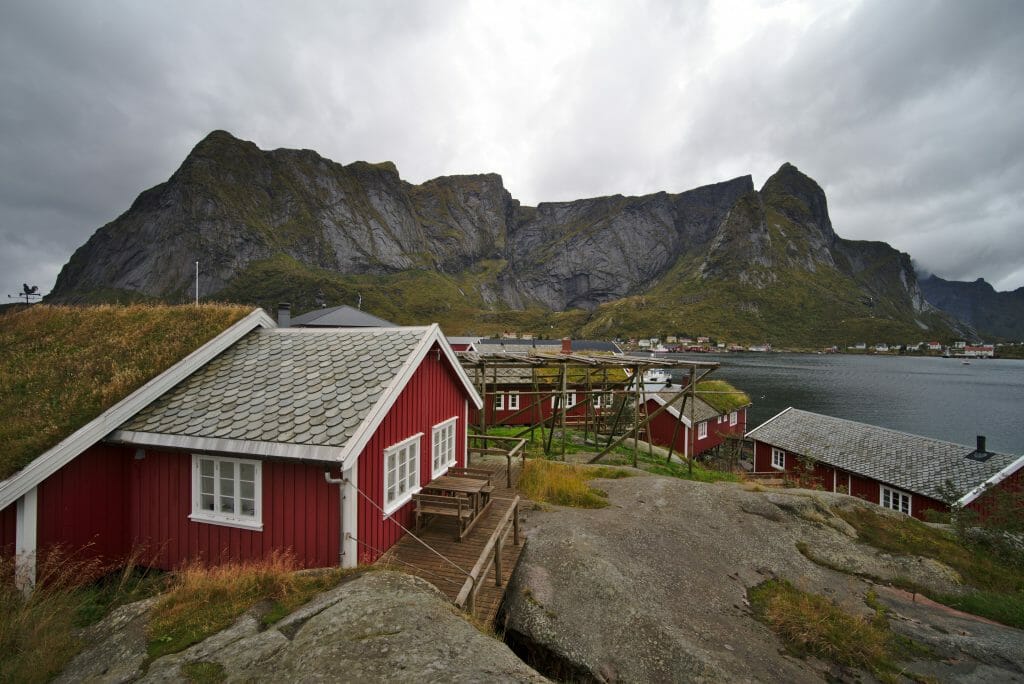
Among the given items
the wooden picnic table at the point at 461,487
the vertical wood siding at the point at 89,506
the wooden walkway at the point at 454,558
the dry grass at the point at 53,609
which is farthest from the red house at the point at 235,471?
the wooden picnic table at the point at 461,487

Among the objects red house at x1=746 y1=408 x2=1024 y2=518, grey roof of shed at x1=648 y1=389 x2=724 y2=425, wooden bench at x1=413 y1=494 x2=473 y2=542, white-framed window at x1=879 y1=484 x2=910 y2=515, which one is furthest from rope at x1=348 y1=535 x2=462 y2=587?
grey roof of shed at x1=648 y1=389 x2=724 y2=425

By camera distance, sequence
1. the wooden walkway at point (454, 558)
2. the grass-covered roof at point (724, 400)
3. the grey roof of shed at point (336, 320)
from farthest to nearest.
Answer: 1. the grass-covered roof at point (724, 400)
2. the grey roof of shed at point (336, 320)
3. the wooden walkway at point (454, 558)

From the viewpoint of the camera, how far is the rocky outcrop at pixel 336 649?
12.3 ft

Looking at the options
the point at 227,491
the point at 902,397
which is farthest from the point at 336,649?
the point at 902,397

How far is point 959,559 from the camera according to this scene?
437 inches

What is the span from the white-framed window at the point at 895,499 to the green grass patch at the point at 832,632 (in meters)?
17.4

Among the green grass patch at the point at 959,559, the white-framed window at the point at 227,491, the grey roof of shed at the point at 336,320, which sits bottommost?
the green grass patch at the point at 959,559

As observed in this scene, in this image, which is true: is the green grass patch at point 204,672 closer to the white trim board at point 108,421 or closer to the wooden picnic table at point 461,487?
the white trim board at point 108,421

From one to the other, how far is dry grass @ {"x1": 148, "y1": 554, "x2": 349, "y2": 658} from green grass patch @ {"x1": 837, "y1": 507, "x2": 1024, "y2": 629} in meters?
12.6

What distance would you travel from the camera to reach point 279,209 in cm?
19050

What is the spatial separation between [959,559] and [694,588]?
8320 millimetres

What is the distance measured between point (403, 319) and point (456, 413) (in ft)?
447

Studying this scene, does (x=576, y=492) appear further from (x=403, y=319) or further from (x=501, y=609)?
(x=403, y=319)

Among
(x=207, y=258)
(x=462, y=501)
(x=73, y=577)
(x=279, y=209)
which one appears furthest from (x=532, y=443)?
(x=279, y=209)
